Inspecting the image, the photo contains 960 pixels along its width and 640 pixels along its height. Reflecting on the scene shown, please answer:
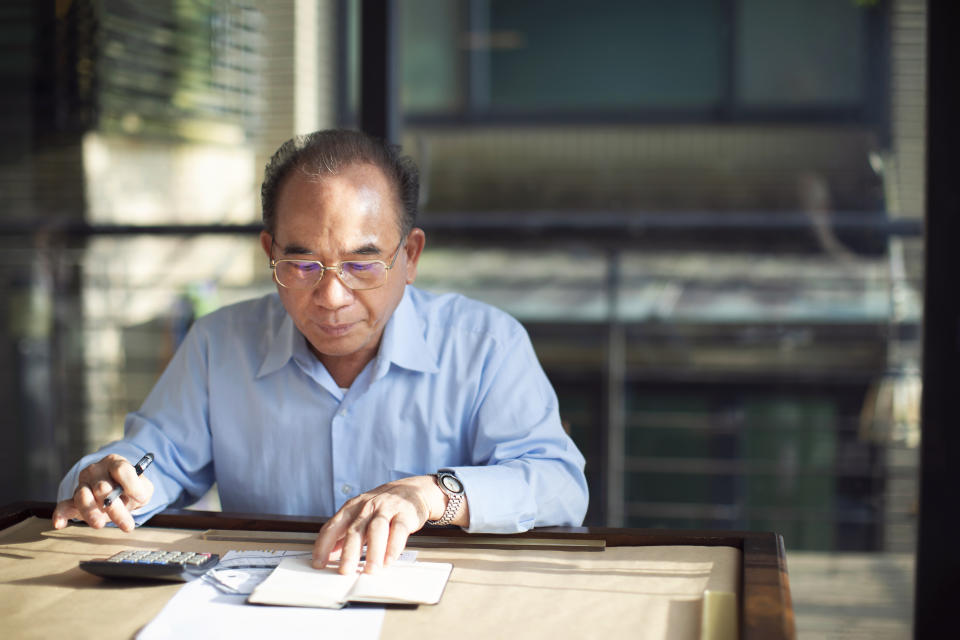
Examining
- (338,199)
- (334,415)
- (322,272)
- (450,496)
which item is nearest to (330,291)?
(322,272)

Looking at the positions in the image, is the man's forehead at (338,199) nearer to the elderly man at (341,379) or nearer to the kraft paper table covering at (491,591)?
the elderly man at (341,379)

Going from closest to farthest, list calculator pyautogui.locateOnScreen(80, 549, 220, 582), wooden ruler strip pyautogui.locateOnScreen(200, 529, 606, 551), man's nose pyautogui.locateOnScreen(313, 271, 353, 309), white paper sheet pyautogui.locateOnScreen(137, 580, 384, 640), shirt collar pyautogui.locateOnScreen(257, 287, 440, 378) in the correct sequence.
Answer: white paper sheet pyautogui.locateOnScreen(137, 580, 384, 640), calculator pyautogui.locateOnScreen(80, 549, 220, 582), wooden ruler strip pyautogui.locateOnScreen(200, 529, 606, 551), man's nose pyautogui.locateOnScreen(313, 271, 353, 309), shirt collar pyautogui.locateOnScreen(257, 287, 440, 378)

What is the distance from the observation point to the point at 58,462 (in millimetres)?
3133

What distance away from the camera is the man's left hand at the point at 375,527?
98 cm

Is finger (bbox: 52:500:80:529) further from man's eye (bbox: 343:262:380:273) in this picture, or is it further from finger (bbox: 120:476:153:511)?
man's eye (bbox: 343:262:380:273)

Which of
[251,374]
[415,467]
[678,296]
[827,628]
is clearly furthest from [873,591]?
[251,374]

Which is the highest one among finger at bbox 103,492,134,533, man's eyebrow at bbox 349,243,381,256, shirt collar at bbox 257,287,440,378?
man's eyebrow at bbox 349,243,381,256

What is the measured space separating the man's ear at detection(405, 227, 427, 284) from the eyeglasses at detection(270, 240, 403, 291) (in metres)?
0.13

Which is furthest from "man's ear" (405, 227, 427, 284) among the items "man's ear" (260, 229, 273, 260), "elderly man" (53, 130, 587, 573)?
"man's ear" (260, 229, 273, 260)

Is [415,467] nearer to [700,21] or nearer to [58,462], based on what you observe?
[58,462]

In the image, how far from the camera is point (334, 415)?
1.40 meters

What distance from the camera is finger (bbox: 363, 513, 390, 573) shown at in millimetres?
977

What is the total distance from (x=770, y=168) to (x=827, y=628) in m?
1.57

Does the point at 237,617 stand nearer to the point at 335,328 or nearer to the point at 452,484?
the point at 452,484
